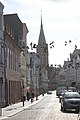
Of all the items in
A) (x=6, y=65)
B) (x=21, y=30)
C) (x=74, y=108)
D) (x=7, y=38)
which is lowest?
(x=74, y=108)

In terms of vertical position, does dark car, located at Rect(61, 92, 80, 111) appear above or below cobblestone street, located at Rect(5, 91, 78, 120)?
above

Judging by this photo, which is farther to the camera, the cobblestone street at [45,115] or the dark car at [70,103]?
the dark car at [70,103]

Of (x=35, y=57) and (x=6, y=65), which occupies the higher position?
(x=35, y=57)

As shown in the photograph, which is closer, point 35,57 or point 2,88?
point 2,88

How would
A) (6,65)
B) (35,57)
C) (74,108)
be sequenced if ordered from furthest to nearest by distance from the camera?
(35,57), (6,65), (74,108)

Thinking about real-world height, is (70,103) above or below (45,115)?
above

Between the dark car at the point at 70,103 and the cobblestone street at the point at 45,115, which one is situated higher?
the dark car at the point at 70,103

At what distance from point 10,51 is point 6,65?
4.41 metres

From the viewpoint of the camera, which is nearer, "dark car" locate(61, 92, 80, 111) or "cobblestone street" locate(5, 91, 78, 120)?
"cobblestone street" locate(5, 91, 78, 120)

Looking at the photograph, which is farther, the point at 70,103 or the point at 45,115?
the point at 70,103

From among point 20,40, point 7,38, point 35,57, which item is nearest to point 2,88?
point 7,38

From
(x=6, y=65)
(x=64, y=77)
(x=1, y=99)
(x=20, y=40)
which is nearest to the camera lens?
(x=1, y=99)

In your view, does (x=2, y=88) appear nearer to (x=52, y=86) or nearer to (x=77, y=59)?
(x=77, y=59)

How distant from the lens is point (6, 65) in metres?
46.3
